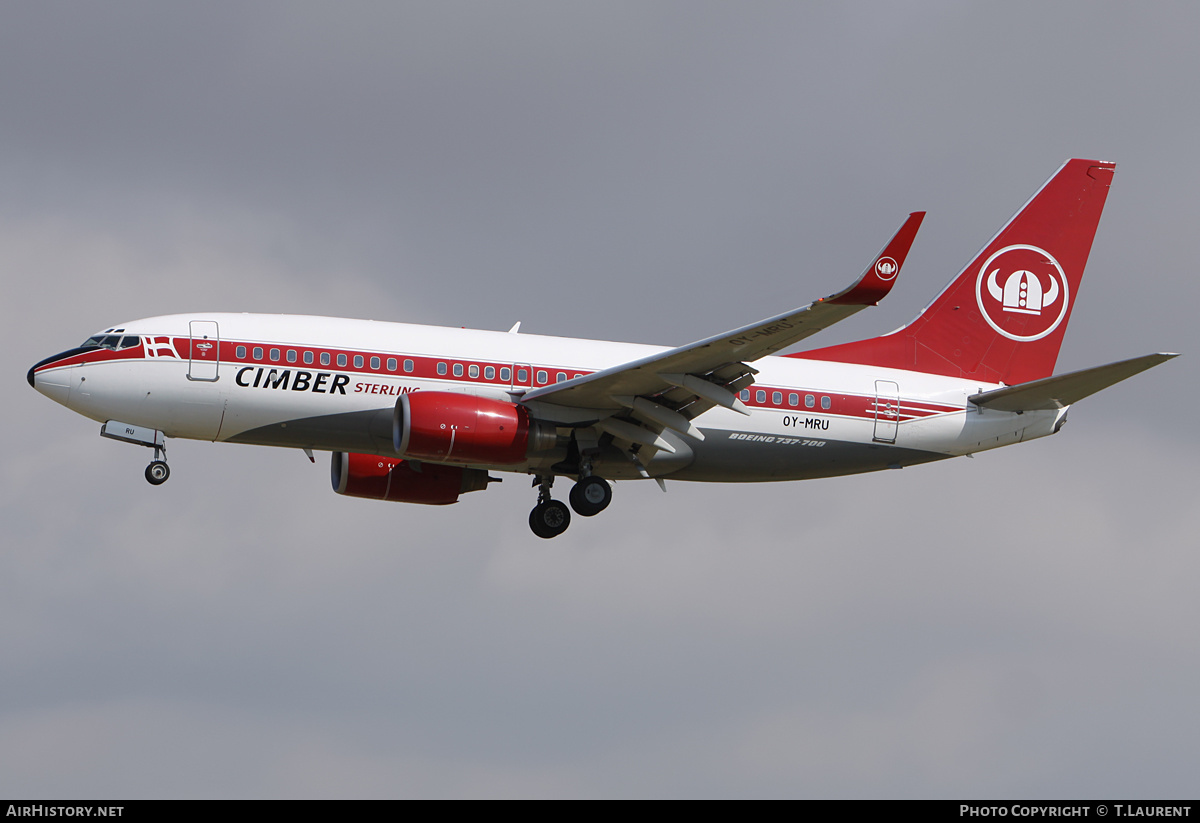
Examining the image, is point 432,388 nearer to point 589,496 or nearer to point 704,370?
point 589,496

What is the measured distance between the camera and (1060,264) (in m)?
42.5

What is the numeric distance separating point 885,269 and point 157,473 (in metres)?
16.9

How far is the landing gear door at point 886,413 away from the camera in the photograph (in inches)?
1476

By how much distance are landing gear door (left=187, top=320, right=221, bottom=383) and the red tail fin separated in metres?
15.1

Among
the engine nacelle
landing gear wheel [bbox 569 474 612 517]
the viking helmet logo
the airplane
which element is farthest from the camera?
the viking helmet logo

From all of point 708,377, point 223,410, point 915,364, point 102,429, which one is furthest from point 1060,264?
point 102,429

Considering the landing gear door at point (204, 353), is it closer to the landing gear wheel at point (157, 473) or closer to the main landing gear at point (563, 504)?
the landing gear wheel at point (157, 473)

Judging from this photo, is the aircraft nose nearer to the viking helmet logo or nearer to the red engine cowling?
the red engine cowling

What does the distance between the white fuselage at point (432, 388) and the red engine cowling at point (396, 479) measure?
11.9 feet

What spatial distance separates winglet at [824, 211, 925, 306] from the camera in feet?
92.9

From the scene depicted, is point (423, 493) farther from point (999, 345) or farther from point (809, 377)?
point (999, 345)

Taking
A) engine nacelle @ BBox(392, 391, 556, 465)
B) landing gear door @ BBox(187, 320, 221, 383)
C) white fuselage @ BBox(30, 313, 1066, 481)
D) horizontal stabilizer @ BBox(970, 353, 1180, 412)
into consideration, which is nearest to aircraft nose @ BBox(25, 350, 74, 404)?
white fuselage @ BBox(30, 313, 1066, 481)

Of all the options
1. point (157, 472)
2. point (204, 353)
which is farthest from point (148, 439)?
point (204, 353)

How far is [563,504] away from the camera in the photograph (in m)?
37.1
